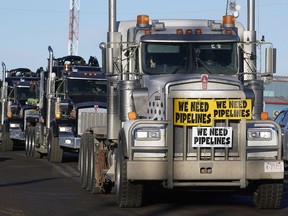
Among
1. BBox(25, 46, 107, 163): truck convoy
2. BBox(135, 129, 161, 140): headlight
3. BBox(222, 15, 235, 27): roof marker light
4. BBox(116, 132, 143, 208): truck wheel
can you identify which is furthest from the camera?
BBox(25, 46, 107, 163): truck convoy

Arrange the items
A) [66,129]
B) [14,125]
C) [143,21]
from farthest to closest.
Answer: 1. [14,125]
2. [66,129]
3. [143,21]

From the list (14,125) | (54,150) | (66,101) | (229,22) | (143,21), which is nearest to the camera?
(143,21)

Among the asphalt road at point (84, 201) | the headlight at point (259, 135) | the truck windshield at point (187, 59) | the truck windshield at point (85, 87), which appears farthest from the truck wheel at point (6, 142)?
the headlight at point (259, 135)

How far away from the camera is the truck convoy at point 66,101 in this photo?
2752 centimetres

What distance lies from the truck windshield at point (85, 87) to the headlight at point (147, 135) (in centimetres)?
1401

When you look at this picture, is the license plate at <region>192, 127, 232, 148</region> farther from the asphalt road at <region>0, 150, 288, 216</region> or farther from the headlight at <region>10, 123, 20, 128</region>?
the headlight at <region>10, 123, 20, 128</region>

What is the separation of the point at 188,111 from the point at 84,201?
3.08 m

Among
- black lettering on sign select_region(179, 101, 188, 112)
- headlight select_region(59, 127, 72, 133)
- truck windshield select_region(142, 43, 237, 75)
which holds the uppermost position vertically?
truck windshield select_region(142, 43, 237, 75)

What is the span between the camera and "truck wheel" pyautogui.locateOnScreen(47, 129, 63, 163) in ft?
93.2

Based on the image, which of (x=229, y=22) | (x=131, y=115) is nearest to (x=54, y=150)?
(x=229, y=22)

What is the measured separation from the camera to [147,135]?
1455 cm

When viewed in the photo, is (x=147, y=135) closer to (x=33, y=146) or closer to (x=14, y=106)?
(x=33, y=146)

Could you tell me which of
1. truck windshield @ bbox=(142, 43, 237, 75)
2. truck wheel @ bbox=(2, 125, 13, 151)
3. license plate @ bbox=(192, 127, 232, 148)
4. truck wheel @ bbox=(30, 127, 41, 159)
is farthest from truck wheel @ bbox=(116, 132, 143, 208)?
truck wheel @ bbox=(2, 125, 13, 151)

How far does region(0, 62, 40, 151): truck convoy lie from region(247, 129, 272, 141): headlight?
21088 mm
